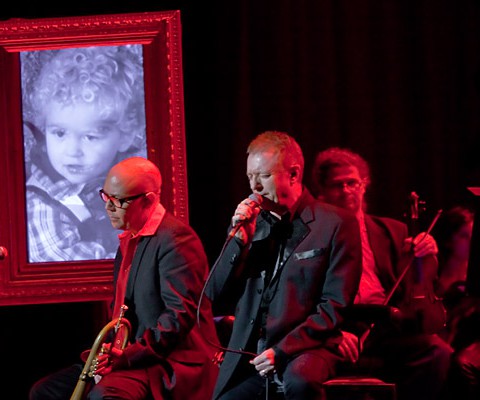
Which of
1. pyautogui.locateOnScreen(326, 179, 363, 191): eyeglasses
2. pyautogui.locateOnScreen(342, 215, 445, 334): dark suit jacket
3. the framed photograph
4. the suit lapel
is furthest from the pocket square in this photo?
the framed photograph

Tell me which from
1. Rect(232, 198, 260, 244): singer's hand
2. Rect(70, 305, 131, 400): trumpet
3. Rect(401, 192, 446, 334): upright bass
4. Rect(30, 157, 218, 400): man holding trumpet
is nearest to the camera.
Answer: Rect(232, 198, 260, 244): singer's hand

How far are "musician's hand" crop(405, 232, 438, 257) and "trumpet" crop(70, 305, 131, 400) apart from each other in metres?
1.48

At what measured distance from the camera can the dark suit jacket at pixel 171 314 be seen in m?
3.72

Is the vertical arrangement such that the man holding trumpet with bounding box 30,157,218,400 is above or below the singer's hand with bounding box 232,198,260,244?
below

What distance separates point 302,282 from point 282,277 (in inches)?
3.5

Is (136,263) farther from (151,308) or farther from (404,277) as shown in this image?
(404,277)

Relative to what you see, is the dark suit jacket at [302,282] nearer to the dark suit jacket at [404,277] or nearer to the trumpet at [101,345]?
the trumpet at [101,345]

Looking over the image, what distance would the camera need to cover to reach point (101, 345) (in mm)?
3639

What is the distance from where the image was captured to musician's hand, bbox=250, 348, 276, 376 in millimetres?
3359

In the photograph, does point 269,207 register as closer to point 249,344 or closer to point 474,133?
point 249,344

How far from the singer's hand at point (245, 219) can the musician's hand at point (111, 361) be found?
74 cm

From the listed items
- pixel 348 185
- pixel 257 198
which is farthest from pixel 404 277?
pixel 257 198

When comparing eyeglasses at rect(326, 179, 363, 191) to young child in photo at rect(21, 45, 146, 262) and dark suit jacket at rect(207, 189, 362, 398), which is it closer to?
dark suit jacket at rect(207, 189, 362, 398)

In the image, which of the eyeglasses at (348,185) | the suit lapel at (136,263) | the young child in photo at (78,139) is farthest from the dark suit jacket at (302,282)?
the young child in photo at (78,139)
